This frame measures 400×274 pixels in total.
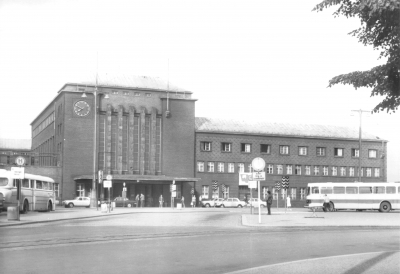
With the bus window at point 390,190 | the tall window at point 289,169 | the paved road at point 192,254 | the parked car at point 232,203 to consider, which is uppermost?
the tall window at point 289,169

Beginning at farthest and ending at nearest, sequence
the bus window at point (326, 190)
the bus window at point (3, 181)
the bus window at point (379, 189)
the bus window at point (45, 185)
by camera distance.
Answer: the bus window at point (326, 190) → the bus window at point (379, 189) → the bus window at point (45, 185) → the bus window at point (3, 181)

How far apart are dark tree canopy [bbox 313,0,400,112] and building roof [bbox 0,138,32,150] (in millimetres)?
122589

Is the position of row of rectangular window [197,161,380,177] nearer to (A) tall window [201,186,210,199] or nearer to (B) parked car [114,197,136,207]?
(A) tall window [201,186,210,199]

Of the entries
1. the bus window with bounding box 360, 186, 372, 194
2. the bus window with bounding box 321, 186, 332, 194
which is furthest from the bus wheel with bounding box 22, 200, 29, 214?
the bus window with bounding box 360, 186, 372, 194

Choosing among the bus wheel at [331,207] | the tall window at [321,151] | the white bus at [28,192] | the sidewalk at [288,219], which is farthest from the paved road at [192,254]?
the tall window at [321,151]

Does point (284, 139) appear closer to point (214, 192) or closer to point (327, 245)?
point (214, 192)

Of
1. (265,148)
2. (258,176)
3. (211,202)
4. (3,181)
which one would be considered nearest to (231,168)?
(265,148)

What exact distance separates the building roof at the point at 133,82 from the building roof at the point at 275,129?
6.76 m

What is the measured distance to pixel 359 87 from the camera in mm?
9617

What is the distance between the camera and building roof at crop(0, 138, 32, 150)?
415 feet

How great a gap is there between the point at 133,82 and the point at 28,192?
151 feet

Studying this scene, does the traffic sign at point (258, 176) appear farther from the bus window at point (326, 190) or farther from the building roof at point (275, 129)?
the building roof at point (275, 129)

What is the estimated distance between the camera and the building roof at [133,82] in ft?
266

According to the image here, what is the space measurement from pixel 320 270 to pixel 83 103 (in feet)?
227
